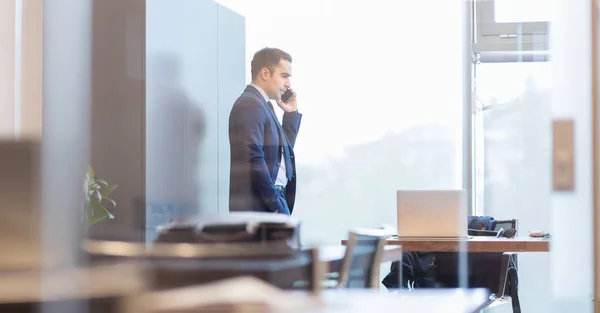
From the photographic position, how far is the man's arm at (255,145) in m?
4.34

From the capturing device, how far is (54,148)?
4605 mm

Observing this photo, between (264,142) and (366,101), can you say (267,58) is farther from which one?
(366,101)

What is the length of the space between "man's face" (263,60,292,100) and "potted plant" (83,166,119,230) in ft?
2.99

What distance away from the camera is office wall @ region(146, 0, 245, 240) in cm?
440

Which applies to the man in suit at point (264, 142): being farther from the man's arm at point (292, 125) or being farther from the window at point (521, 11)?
the window at point (521, 11)

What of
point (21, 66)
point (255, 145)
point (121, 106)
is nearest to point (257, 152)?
point (255, 145)

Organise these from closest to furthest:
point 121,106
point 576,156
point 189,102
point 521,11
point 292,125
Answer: point 576,156, point 521,11, point 292,125, point 121,106, point 189,102

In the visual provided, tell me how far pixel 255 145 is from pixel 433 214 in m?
0.94

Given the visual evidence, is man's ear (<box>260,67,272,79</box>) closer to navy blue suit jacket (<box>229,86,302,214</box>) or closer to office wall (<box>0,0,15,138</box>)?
navy blue suit jacket (<box>229,86,302,214</box>)

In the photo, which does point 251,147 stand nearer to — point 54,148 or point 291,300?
point 54,148

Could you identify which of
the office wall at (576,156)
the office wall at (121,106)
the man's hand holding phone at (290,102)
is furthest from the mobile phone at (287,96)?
the office wall at (576,156)

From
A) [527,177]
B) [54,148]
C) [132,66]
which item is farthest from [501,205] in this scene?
[54,148]

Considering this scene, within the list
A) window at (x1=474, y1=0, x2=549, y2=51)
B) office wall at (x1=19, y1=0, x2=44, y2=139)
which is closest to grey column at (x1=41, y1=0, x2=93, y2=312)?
office wall at (x1=19, y1=0, x2=44, y2=139)

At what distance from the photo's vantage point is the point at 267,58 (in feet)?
14.2
